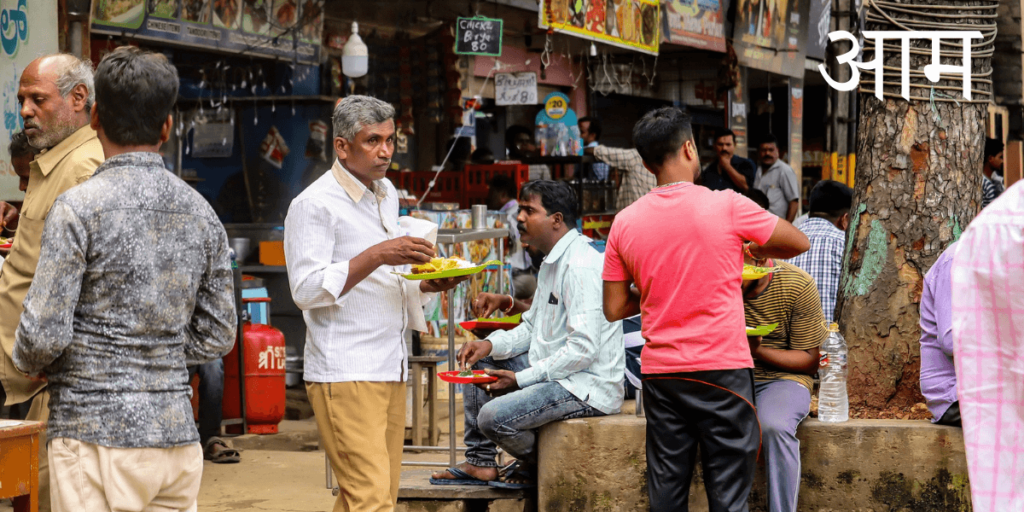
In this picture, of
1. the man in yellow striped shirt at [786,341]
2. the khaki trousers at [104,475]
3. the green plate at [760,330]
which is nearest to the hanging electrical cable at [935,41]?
the man in yellow striped shirt at [786,341]

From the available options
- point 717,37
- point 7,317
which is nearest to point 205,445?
point 7,317

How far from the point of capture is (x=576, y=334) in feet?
14.8

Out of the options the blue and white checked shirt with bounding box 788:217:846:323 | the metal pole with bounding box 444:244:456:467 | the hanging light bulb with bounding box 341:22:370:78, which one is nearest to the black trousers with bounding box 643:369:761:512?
the metal pole with bounding box 444:244:456:467

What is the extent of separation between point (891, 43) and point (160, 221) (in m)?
3.47

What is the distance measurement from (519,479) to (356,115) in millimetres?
2052

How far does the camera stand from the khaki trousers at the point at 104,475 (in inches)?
97.5

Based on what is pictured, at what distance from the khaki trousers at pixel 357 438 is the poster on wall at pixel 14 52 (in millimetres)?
3318

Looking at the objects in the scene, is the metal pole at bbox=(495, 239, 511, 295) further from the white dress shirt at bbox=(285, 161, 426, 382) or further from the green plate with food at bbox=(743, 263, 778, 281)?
the white dress shirt at bbox=(285, 161, 426, 382)

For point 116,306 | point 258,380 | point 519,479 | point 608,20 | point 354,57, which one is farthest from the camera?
point 608,20

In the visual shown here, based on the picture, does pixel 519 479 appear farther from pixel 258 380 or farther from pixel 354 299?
pixel 258 380

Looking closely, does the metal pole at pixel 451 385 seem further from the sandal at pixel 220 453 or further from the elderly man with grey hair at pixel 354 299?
the sandal at pixel 220 453

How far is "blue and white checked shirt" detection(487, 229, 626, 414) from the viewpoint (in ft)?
14.9

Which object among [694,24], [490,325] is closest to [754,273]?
[490,325]

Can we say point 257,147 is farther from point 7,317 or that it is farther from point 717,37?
point 7,317
